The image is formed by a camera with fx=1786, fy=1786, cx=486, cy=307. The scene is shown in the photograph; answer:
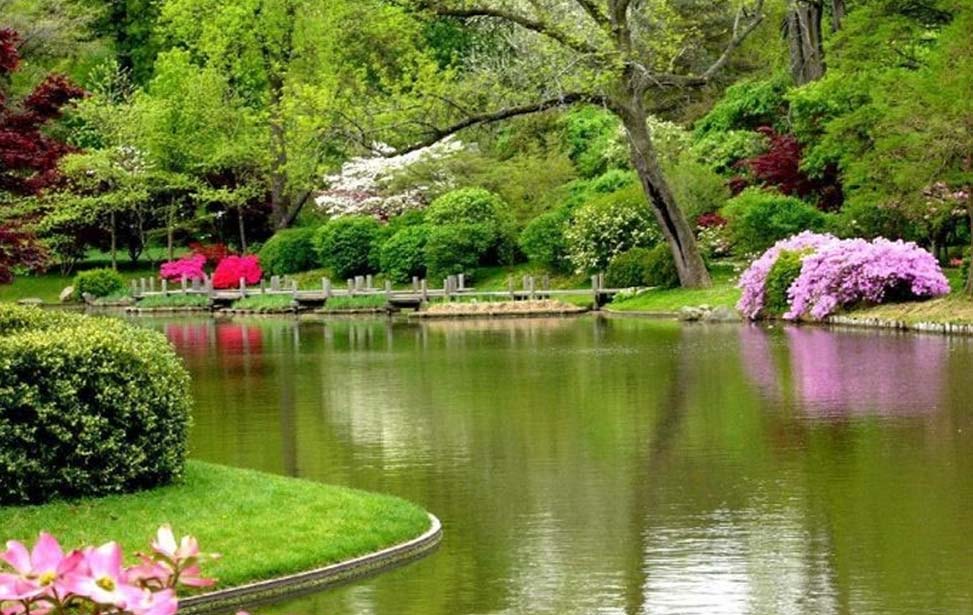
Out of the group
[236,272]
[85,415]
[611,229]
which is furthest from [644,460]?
[236,272]

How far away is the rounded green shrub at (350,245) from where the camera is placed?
56.2 m

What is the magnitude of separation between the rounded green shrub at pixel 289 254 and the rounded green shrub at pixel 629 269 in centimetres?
1493

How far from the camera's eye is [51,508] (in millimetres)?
13305

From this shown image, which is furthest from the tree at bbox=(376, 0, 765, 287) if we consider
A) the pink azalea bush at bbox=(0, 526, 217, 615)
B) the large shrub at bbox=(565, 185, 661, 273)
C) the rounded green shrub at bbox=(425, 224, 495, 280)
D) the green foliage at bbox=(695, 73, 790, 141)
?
the pink azalea bush at bbox=(0, 526, 217, 615)

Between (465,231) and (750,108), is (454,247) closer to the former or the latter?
(465,231)

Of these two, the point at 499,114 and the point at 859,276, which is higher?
the point at 499,114

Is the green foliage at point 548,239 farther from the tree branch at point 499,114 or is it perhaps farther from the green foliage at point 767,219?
the tree branch at point 499,114

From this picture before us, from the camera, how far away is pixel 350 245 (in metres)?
56.4

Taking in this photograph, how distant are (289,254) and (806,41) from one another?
18699 millimetres

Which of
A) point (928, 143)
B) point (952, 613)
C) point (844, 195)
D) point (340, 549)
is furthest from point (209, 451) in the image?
point (844, 195)

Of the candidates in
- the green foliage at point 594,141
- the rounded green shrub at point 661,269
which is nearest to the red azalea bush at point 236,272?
the green foliage at point 594,141

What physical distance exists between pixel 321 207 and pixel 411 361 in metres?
33.2

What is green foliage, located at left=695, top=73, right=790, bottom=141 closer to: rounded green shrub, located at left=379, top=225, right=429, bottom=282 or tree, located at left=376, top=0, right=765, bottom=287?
rounded green shrub, located at left=379, top=225, right=429, bottom=282

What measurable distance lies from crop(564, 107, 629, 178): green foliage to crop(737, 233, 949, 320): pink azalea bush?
1691 centimetres
